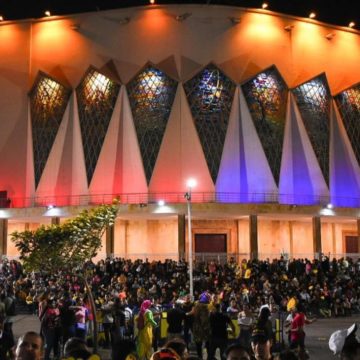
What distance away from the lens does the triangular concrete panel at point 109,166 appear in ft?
126

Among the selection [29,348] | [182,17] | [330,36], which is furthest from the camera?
[330,36]

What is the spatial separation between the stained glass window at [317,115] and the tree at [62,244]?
27.6 meters

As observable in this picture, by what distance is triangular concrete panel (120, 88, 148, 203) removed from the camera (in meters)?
38.0

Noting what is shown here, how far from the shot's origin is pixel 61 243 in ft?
47.9

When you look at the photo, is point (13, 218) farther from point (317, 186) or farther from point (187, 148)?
point (317, 186)

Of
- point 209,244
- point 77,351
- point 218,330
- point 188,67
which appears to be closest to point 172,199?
point 209,244

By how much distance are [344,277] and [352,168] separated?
16346mm

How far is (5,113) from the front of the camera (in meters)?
40.4

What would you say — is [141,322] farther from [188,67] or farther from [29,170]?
[29,170]

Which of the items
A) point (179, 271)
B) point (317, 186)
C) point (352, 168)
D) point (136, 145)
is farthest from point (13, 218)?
point (352, 168)

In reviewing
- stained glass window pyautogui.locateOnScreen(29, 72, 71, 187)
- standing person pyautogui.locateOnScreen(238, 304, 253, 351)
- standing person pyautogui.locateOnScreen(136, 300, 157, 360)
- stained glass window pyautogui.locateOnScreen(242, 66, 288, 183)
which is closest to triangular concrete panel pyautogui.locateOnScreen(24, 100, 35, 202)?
stained glass window pyautogui.locateOnScreen(29, 72, 71, 187)

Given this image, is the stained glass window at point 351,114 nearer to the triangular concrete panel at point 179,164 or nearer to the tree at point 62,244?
the triangular concrete panel at point 179,164

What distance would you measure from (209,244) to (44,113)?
14336mm

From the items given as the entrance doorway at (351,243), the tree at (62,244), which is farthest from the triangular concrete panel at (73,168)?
the tree at (62,244)
